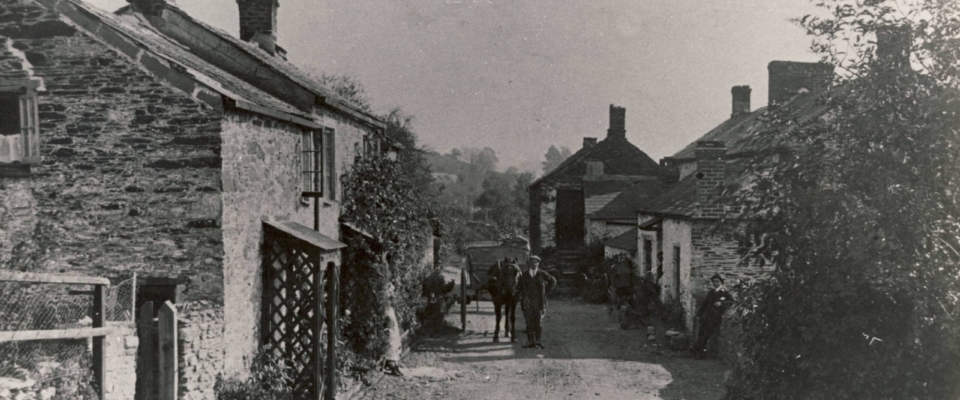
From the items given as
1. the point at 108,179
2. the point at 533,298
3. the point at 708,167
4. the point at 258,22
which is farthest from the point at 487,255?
the point at 108,179

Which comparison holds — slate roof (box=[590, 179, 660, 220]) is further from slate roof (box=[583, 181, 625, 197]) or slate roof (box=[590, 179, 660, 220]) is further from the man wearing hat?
the man wearing hat

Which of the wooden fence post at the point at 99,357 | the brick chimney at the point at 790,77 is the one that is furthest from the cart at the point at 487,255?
the wooden fence post at the point at 99,357

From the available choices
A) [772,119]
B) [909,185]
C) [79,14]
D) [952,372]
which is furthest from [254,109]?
[952,372]

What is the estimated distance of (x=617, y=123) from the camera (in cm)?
3494

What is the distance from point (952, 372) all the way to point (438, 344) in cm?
1143

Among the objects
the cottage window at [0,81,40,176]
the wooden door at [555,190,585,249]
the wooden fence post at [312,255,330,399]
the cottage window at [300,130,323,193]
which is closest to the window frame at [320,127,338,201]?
the cottage window at [300,130,323,193]

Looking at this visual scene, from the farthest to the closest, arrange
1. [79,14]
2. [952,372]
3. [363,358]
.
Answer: [363,358], [79,14], [952,372]

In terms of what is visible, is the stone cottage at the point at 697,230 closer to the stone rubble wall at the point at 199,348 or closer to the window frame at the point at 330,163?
the window frame at the point at 330,163

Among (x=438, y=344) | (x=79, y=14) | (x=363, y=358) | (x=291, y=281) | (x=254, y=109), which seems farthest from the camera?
(x=438, y=344)

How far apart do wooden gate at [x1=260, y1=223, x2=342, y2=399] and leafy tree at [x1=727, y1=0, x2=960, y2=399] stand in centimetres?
592

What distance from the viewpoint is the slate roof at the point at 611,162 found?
1325 inches

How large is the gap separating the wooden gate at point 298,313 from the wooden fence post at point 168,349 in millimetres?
2832

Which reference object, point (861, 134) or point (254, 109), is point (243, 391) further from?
point (861, 134)

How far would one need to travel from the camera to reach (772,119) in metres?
6.77
